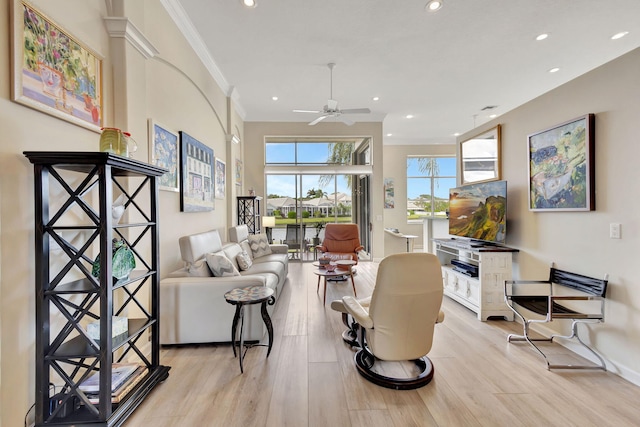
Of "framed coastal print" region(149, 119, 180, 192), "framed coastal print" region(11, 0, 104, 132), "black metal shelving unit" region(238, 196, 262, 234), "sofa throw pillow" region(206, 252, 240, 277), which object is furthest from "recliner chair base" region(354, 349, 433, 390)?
"black metal shelving unit" region(238, 196, 262, 234)

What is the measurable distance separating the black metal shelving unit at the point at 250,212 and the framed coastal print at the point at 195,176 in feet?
4.83

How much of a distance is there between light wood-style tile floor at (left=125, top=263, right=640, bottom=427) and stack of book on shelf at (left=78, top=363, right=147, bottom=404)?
0.19 m

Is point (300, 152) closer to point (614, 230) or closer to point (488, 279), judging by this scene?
point (488, 279)

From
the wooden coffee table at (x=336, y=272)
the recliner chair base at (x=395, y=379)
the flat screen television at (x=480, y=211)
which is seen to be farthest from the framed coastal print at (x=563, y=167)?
the wooden coffee table at (x=336, y=272)

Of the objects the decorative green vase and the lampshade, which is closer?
the decorative green vase

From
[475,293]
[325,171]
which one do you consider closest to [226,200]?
[325,171]

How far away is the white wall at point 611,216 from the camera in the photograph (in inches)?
83.2

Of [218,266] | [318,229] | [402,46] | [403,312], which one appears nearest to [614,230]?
[403,312]

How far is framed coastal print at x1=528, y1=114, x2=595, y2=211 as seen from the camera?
7.91 ft

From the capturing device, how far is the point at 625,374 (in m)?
2.12

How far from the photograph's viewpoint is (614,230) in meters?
2.23

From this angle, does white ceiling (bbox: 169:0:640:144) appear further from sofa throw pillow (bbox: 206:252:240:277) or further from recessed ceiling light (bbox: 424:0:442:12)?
sofa throw pillow (bbox: 206:252:240:277)

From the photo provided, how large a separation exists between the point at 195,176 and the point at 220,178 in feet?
3.53

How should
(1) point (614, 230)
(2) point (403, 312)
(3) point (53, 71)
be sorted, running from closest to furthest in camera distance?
(3) point (53, 71) → (2) point (403, 312) → (1) point (614, 230)
